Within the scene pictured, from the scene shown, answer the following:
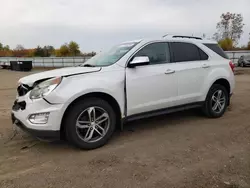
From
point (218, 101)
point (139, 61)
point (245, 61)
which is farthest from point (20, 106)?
point (245, 61)

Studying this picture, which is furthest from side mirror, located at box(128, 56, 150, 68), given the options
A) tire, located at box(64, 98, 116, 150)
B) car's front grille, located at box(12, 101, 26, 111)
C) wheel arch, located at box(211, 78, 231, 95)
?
wheel arch, located at box(211, 78, 231, 95)

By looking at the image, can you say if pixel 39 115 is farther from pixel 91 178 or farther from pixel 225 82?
pixel 225 82

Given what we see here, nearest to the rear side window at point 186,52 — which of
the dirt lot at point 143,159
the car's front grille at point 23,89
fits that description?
the dirt lot at point 143,159

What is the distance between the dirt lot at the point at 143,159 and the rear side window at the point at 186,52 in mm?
1297

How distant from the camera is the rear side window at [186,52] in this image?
172 inches

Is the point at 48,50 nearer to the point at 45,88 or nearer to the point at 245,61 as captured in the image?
the point at 245,61

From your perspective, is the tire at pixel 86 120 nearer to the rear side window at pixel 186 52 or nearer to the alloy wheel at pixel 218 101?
the rear side window at pixel 186 52

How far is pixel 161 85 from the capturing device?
13.3 feet

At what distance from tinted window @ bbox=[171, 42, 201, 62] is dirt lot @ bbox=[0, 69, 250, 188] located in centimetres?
130

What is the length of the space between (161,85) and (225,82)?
72.8 inches

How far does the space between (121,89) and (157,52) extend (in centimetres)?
107

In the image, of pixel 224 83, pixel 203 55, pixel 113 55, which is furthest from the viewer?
pixel 224 83

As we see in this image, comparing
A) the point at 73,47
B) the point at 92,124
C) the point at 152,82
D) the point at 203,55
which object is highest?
the point at 73,47

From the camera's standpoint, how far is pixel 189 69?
4.41m
